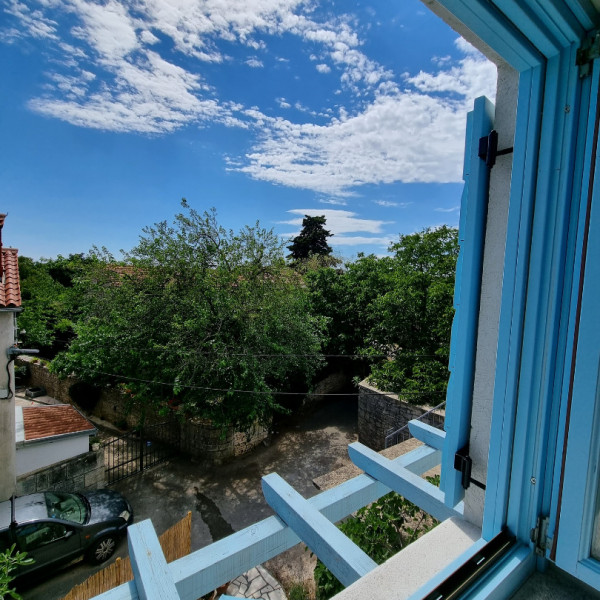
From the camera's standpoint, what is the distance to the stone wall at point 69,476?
19.5 feet

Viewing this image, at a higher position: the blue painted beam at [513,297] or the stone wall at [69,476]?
the blue painted beam at [513,297]

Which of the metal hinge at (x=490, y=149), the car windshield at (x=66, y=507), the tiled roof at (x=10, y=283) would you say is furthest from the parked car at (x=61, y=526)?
the metal hinge at (x=490, y=149)

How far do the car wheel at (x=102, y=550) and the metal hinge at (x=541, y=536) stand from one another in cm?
620

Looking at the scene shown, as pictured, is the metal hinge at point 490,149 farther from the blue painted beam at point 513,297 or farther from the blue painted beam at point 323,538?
the blue painted beam at point 323,538

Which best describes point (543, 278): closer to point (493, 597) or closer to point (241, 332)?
point (493, 597)

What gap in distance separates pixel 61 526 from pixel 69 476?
206 cm

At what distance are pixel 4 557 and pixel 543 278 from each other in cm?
368

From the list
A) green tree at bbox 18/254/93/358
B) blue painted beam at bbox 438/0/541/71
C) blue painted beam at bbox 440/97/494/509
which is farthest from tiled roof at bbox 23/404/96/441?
blue painted beam at bbox 438/0/541/71

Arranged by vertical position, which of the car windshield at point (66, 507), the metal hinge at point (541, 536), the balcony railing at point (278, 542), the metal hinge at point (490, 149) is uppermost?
the metal hinge at point (490, 149)

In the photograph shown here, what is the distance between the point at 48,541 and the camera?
15.0 ft

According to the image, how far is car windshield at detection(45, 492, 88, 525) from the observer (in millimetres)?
4875

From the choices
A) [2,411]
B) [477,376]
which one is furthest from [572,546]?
[2,411]

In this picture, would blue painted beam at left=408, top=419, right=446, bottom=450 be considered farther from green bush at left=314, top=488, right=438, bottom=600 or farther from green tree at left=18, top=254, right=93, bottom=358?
green tree at left=18, top=254, right=93, bottom=358

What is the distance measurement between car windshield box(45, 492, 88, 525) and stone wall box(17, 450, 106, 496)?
43.4 inches
